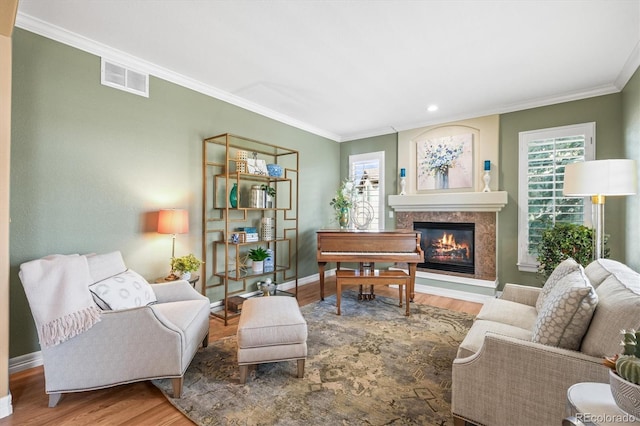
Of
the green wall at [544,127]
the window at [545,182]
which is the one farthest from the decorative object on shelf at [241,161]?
the window at [545,182]

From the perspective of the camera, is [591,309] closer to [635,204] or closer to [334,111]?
[635,204]

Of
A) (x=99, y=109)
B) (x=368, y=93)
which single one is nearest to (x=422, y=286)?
(x=368, y=93)

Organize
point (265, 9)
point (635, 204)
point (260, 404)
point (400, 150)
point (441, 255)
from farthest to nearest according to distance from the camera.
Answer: point (400, 150), point (441, 255), point (635, 204), point (265, 9), point (260, 404)

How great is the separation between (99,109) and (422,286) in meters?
4.73

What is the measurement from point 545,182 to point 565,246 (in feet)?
3.42

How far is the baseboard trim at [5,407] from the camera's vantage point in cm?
180

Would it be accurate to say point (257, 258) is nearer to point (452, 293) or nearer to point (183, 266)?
point (183, 266)

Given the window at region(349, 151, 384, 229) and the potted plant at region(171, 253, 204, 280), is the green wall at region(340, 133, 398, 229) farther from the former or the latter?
the potted plant at region(171, 253, 204, 280)

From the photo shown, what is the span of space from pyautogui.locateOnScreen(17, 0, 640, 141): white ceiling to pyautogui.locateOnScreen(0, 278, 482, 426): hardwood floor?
2.78 metres

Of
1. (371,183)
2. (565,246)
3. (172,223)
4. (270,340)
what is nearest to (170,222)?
(172,223)

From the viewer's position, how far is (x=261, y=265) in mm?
3965

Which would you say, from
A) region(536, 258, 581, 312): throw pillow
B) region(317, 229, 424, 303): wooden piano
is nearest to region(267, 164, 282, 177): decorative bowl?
region(317, 229, 424, 303): wooden piano

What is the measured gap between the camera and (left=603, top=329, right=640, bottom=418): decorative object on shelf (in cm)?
96

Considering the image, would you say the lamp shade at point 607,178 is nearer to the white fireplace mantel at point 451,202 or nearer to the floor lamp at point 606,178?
the floor lamp at point 606,178
